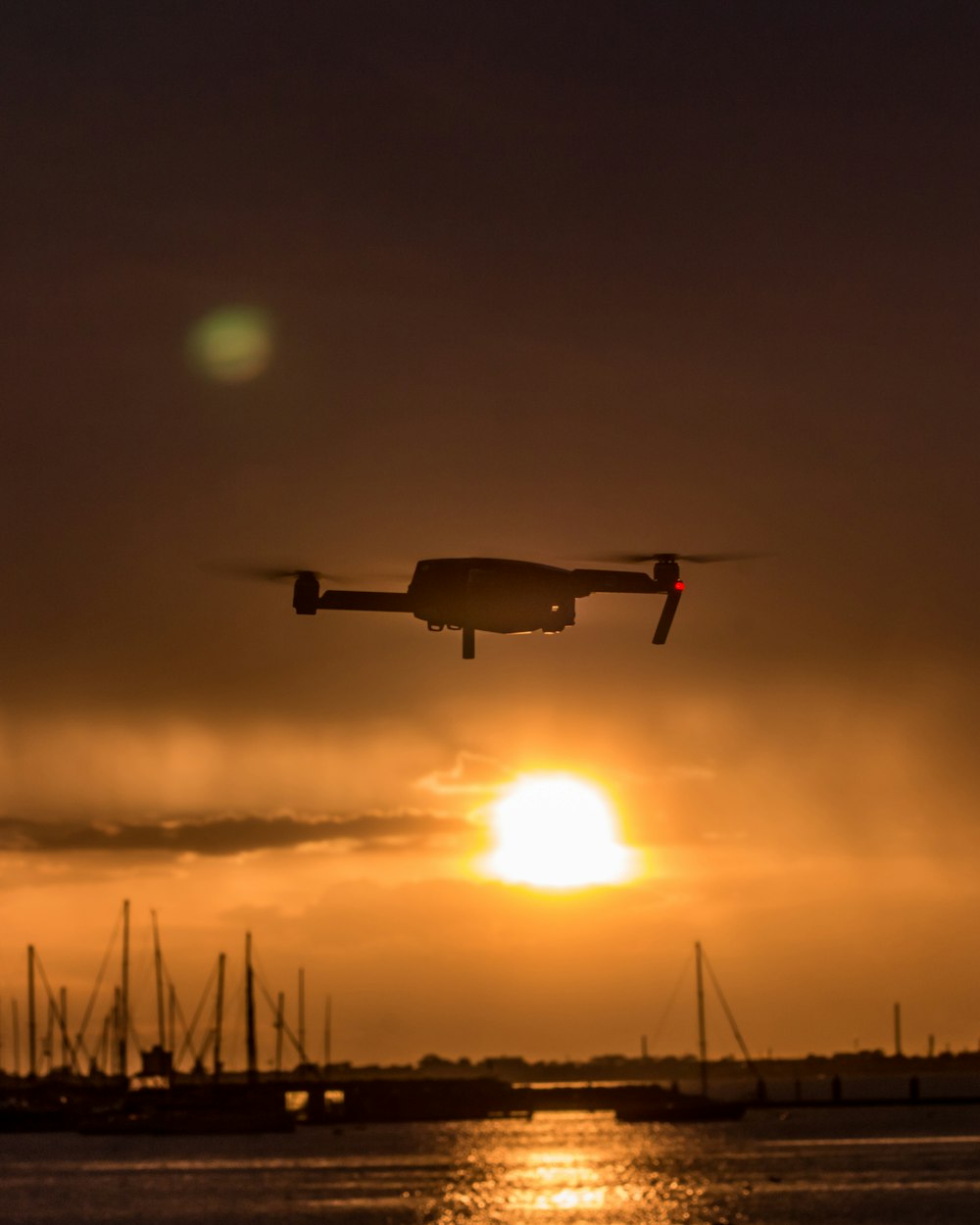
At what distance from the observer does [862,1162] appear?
609 ft

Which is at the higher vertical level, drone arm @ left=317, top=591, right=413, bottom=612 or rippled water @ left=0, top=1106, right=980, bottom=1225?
drone arm @ left=317, top=591, right=413, bottom=612

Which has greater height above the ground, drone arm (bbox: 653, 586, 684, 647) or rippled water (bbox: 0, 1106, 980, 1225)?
drone arm (bbox: 653, 586, 684, 647)

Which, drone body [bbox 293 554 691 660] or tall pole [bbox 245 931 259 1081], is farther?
tall pole [bbox 245 931 259 1081]

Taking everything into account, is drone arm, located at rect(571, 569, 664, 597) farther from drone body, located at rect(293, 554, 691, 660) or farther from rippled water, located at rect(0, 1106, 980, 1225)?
rippled water, located at rect(0, 1106, 980, 1225)

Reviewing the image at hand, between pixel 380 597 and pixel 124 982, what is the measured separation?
179 meters

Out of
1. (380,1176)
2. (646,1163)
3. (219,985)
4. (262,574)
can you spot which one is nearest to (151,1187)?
(380,1176)

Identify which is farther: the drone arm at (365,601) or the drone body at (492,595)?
the drone arm at (365,601)

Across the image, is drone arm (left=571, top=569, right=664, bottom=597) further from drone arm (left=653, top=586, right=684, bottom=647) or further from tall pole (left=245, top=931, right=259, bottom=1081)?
tall pole (left=245, top=931, right=259, bottom=1081)

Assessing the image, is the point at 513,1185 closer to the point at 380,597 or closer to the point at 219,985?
the point at 219,985

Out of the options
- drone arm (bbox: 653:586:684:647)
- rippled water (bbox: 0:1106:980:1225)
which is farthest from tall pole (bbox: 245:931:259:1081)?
drone arm (bbox: 653:586:684:647)

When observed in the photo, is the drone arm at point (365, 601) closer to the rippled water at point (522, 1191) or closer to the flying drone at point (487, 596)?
the flying drone at point (487, 596)

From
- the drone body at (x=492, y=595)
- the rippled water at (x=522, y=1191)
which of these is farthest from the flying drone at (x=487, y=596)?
the rippled water at (x=522, y=1191)

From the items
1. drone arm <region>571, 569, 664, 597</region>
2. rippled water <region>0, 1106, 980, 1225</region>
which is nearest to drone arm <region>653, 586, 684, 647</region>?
drone arm <region>571, 569, 664, 597</region>

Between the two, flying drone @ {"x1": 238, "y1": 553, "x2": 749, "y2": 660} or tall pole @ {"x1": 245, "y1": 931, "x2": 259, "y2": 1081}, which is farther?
tall pole @ {"x1": 245, "y1": 931, "x2": 259, "y2": 1081}
